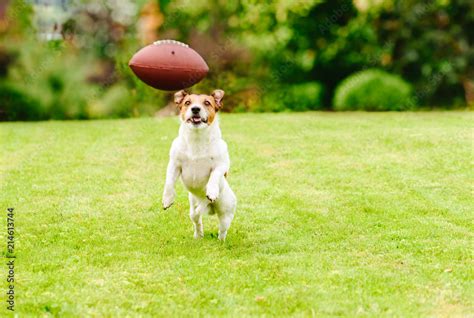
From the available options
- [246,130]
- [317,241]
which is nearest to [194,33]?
[246,130]

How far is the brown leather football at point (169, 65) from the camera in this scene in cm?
683

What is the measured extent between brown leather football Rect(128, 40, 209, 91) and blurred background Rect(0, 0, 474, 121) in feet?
36.0

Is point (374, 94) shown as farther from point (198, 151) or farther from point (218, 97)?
point (198, 151)

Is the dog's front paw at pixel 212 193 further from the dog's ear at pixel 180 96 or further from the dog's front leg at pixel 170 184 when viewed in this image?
the dog's ear at pixel 180 96

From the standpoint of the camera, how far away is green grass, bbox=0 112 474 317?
5.05 metres

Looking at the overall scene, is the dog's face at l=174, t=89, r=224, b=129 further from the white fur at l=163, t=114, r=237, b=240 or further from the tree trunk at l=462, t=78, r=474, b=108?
the tree trunk at l=462, t=78, r=474, b=108

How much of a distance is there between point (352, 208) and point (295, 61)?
12.0 meters

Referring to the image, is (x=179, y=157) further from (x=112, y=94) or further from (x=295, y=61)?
(x=295, y=61)

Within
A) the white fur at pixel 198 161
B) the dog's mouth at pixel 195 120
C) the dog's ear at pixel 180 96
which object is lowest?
the white fur at pixel 198 161

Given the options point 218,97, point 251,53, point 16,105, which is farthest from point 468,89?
point 218,97

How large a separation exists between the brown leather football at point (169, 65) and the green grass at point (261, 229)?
1.54 m

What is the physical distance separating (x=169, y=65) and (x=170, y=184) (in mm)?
1349

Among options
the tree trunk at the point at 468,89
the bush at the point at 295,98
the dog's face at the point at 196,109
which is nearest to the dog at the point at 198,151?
the dog's face at the point at 196,109

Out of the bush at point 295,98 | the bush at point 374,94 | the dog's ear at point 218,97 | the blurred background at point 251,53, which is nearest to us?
the dog's ear at point 218,97
